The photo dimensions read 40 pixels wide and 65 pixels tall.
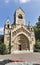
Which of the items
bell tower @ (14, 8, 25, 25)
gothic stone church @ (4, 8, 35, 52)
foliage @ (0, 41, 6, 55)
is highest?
bell tower @ (14, 8, 25, 25)

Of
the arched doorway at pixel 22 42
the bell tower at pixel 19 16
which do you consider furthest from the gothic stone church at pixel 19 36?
the bell tower at pixel 19 16

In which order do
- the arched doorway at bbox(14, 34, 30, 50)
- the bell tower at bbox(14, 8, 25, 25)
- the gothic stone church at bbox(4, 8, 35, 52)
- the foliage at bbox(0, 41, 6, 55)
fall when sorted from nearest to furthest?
the foliage at bbox(0, 41, 6, 55)
the gothic stone church at bbox(4, 8, 35, 52)
the arched doorway at bbox(14, 34, 30, 50)
the bell tower at bbox(14, 8, 25, 25)

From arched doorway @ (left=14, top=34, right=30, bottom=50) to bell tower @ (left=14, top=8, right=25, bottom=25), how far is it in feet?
12.5

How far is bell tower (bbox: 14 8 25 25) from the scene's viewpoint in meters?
46.7

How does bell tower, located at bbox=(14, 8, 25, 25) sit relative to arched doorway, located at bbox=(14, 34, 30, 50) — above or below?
above

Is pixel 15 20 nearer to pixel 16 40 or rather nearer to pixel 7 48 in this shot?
pixel 16 40

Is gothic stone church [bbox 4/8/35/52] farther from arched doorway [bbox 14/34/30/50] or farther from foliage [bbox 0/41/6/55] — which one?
foliage [bbox 0/41/6/55]

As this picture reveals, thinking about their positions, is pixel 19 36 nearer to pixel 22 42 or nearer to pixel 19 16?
pixel 22 42

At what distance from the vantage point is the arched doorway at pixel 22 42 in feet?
146

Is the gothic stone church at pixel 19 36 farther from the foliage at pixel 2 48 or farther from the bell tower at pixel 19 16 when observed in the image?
the foliage at pixel 2 48

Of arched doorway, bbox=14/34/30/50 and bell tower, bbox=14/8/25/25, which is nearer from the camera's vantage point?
arched doorway, bbox=14/34/30/50

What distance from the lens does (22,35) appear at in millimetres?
44688

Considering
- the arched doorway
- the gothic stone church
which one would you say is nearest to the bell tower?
the gothic stone church

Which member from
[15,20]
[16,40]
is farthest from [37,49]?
[15,20]
